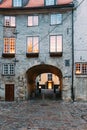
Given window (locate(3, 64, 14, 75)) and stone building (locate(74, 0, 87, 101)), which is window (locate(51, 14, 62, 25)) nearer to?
stone building (locate(74, 0, 87, 101))

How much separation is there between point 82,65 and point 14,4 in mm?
10843

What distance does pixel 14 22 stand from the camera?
35.0 m

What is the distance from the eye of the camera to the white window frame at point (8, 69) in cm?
3475

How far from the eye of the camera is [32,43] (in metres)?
34.5

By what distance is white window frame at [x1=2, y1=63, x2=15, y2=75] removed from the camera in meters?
34.8

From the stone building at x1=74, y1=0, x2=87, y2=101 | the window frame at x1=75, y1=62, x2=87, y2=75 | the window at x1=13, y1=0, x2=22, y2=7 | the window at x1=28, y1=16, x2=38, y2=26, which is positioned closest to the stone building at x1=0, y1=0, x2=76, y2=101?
the window at x1=28, y1=16, x2=38, y2=26

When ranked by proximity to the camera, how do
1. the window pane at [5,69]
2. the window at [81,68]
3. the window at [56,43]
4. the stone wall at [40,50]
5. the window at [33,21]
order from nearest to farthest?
the window at [81,68] → the stone wall at [40,50] → the window at [56,43] → the window at [33,21] → the window pane at [5,69]

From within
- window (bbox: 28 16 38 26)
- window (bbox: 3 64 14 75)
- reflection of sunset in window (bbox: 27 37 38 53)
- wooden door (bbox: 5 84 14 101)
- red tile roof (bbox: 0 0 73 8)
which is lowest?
wooden door (bbox: 5 84 14 101)

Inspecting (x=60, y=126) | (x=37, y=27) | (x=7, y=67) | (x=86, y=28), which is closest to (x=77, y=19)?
(x=86, y=28)

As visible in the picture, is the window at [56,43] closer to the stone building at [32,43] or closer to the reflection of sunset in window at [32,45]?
the stone building at [32,43]

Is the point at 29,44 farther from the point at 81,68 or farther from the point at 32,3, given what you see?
the point at 81,68

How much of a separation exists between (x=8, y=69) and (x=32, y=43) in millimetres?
4174

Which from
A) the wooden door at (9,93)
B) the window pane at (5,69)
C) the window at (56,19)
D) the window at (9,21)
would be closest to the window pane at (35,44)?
the window at (56,19)

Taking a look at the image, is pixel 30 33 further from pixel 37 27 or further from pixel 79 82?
pixel 79 82
